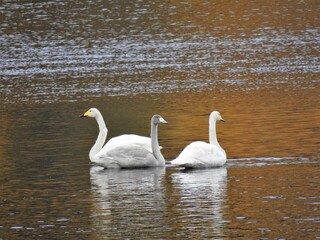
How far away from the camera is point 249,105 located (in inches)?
1251

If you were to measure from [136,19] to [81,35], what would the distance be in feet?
26.7

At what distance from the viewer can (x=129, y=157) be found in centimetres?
2291

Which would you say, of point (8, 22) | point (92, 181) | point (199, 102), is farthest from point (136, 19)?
point (92, 181)

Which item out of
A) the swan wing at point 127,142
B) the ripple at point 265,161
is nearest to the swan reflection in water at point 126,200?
the swan wing at point 127,142

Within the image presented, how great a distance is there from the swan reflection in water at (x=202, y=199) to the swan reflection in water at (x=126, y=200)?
35 centimetres

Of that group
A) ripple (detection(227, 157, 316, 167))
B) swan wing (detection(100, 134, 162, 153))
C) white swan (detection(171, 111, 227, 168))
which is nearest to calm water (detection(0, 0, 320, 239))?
ripple (detection(227, 157, 316, 167))

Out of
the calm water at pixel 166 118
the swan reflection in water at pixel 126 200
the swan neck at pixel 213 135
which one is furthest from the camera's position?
the swan neck at pixel 213 135

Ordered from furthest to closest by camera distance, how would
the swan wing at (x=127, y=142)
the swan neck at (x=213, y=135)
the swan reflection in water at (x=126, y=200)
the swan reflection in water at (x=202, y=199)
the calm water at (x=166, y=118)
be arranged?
the swan neck at (x=213, y=135) < the swan wing at (x=127, y=142) < the calm water at (x=166, y=118) < the swan reflection in water at (x=126, y=200) < the swan reflection in water at (x=202, y=199)

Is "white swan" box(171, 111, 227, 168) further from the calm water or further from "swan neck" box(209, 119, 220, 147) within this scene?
"swan neck" box(209, 119, 220, 147)

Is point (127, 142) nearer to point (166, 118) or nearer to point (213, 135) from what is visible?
point (213, 135)

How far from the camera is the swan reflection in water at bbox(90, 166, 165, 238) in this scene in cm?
1692

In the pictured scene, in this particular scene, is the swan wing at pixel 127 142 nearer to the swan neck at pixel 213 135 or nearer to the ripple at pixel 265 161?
the swan neck at pixel 213 135

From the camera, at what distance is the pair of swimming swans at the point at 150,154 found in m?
22.2

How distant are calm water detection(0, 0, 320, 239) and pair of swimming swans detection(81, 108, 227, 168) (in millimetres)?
226
